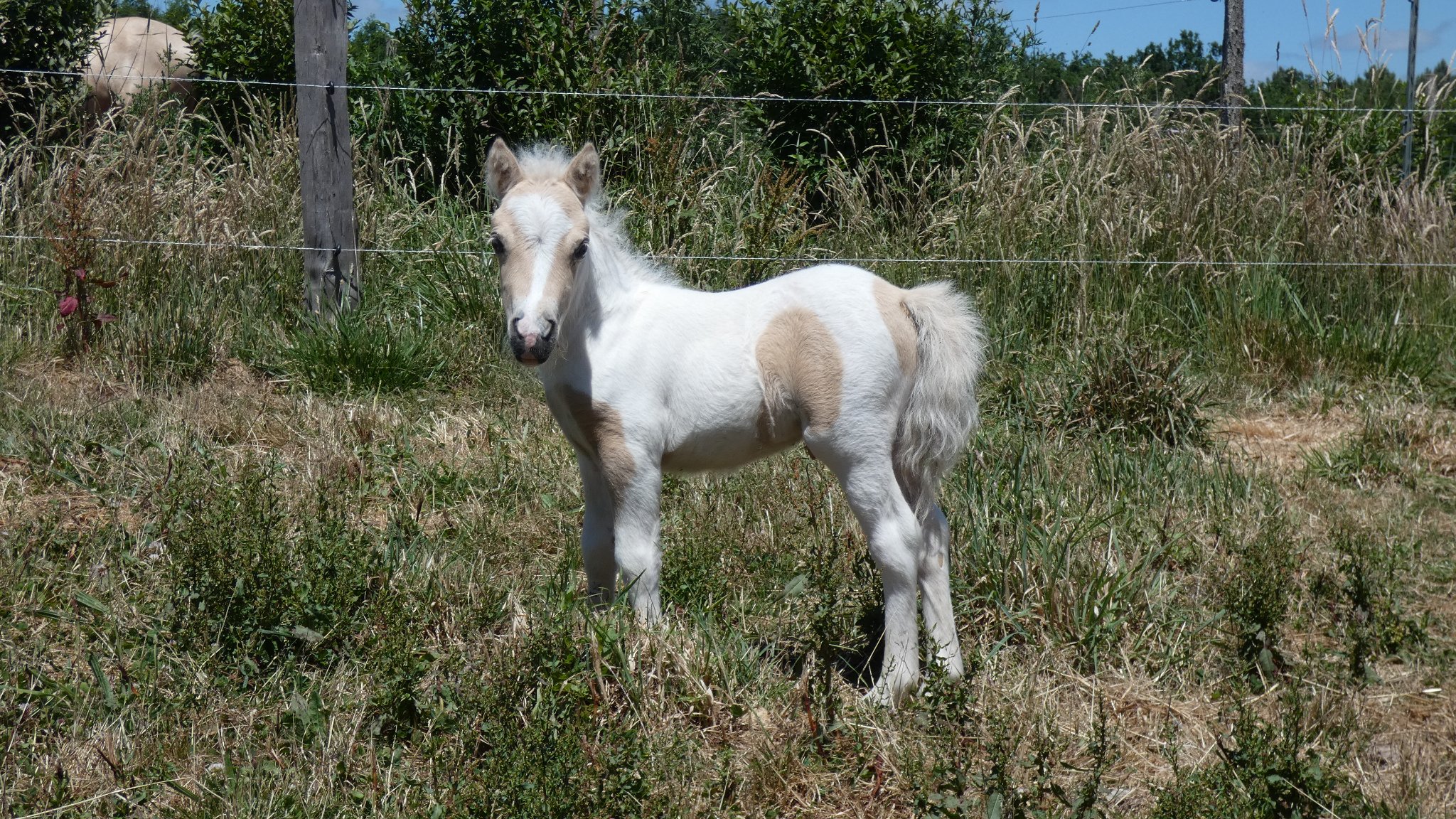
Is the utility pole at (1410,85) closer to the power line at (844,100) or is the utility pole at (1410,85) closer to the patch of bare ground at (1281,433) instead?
the power line at (844,100)

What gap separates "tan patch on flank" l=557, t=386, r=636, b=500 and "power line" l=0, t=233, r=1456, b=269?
2.57 meters

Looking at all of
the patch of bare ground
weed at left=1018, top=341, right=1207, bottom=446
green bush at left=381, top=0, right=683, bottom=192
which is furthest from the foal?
green bush at left=381, top=0, right=683, bottom=192

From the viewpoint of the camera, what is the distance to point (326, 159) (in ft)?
19.0

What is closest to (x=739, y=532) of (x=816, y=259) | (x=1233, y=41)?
(x=816, y=259)

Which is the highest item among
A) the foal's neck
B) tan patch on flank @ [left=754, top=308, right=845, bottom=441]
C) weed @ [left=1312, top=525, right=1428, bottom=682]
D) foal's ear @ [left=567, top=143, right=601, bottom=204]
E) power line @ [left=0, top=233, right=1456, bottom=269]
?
foal's ear @ [left=567, top=143, right=601, bottom=204]

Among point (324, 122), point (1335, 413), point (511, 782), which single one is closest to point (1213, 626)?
point (511, 782)

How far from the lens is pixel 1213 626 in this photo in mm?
3592

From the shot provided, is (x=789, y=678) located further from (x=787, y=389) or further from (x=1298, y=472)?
(x=1298, y=472)

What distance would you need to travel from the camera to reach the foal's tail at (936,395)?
3.39 m

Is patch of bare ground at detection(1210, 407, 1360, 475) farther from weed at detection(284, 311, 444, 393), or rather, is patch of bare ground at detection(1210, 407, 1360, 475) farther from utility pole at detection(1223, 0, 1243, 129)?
utility pole at detection(1223, 0, 1243, 129)

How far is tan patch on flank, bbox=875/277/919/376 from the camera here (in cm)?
335

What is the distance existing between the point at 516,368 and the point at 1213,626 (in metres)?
3.47

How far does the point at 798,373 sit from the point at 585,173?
0.88 m

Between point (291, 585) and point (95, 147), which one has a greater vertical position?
point (95, 147)
